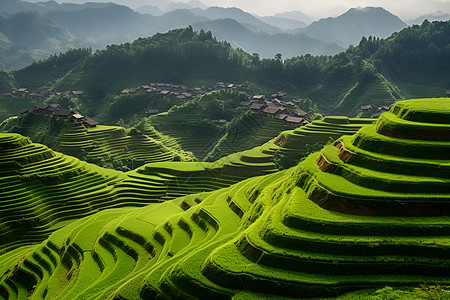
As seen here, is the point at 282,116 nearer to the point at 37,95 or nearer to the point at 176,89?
the point at 176,89

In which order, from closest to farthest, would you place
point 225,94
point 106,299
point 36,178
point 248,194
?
point 106,299
point 248,194
point 36,178
point 225,94

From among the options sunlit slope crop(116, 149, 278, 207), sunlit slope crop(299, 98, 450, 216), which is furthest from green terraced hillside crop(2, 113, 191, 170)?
sunlit slope crop(299, 98, 450, 216)

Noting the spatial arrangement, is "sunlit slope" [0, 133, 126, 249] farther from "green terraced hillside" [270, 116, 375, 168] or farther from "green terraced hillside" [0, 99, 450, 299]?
"green terraced hillside" [270, 116, 375, 168]

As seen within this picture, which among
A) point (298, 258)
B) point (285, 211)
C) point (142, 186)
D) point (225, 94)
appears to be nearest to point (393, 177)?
point (285, 211)

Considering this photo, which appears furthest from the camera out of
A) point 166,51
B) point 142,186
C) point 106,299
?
point 166,51

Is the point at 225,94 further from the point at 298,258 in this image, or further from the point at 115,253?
the point at 298,258

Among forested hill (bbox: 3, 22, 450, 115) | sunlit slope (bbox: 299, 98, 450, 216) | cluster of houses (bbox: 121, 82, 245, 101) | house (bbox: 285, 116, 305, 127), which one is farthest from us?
forested hill (bbox: 3, 22, 450, 115)

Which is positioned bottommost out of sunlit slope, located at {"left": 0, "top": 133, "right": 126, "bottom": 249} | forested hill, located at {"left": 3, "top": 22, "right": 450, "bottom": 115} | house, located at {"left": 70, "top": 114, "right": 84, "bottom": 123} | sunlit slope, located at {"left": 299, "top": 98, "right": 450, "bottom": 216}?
sunlit slope, located at {"left": 0, "top": 133, "right": 126, "bottom": 249}
